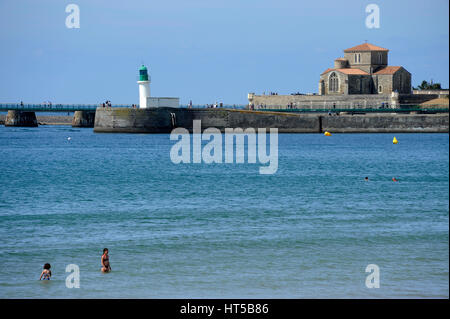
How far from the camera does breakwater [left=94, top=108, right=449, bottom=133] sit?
61375 millimetres

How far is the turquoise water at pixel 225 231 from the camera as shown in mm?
13094

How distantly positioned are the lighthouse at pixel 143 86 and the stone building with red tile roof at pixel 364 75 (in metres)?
34.8

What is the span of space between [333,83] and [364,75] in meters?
3.94

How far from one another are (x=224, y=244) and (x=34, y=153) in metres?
36.9

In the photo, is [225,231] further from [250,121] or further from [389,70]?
[389,70]

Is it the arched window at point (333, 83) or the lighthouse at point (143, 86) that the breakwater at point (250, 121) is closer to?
the lighthouse at point (143, 86)

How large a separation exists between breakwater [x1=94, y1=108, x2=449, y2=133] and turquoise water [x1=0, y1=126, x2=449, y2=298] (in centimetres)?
2321

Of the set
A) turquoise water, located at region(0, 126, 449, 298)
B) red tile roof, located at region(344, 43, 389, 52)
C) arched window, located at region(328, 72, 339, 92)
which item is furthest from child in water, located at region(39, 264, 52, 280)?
red tile roof, located at region(344, 43, 389, 52)

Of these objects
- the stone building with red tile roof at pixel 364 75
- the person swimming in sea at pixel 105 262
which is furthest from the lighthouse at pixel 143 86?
the person swimming in sea at pixel 105 262

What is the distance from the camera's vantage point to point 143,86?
5953 cm

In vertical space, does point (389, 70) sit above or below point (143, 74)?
above

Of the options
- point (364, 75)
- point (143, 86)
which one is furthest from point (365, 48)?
point (143, 86)

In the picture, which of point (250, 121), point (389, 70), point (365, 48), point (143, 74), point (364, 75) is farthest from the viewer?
point (365, 48)
